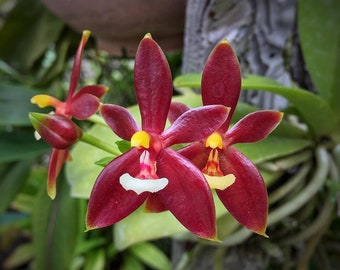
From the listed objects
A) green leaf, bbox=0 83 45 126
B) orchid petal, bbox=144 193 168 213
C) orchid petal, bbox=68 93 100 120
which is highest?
orchid petal, bbox=68 93 100 120

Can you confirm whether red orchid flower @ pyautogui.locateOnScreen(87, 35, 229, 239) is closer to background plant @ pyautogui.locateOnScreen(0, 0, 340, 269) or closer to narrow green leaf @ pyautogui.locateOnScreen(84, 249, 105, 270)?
background plant @ pyautogui.locateOnScreen(0, 0, 340, 269)

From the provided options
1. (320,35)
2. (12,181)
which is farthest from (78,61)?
(12,181)

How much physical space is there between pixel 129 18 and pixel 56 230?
39 centimetres

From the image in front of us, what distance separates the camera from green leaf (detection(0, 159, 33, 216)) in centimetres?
96

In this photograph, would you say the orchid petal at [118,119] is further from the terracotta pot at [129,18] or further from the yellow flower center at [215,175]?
the terracotta pot at [129,18]

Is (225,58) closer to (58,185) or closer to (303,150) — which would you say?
(303,150)

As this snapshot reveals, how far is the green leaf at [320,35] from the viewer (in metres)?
0.67

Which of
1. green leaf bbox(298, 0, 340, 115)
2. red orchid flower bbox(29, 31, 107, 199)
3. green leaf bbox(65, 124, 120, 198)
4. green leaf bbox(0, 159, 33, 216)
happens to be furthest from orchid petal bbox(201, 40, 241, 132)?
green leaf bbox(0, 159, 33, 216)

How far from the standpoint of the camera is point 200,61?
28.2 inches

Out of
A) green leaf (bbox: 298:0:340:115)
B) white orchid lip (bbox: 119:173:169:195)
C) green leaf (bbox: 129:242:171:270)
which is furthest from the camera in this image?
green leaf (bbox: 129:242:171:270)

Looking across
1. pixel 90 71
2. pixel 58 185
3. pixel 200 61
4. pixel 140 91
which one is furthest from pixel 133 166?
pixel 90 71

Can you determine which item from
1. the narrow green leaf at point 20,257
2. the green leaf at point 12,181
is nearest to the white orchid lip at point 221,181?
the green leaf at point 12,181

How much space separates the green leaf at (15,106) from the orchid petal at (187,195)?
21.3 inches

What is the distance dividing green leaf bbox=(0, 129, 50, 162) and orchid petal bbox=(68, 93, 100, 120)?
43 cm
